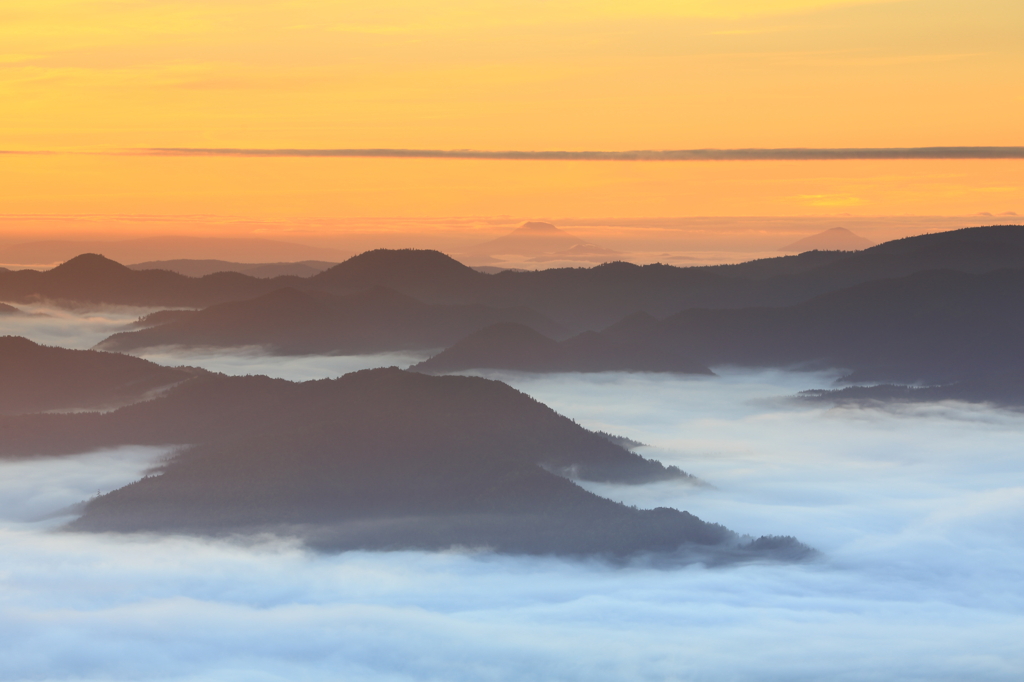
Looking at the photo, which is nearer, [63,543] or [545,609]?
[545,609]

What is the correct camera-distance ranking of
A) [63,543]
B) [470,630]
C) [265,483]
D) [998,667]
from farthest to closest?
[265,483], [63,543], [470,630], [998,667]

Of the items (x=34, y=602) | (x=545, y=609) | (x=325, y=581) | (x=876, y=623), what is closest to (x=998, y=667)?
(x=876, y=623)

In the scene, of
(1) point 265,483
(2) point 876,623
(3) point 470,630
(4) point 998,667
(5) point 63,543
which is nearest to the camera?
(4) point 998,667

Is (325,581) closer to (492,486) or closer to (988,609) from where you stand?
(492,486)

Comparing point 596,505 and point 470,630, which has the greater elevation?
point 596,505

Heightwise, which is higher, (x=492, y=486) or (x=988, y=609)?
(x=492, y=486)

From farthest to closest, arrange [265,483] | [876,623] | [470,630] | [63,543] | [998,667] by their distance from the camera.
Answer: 1. [265,483]
2. [63,543]
3. [876,623]
4. [470,630]
5. [998,667]

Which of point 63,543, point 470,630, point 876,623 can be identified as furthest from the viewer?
point 63,543

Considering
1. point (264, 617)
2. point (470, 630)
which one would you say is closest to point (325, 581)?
point (264, 617)

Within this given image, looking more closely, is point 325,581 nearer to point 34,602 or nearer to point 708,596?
point 34,602

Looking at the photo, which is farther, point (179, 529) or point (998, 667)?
point (179, 529)
